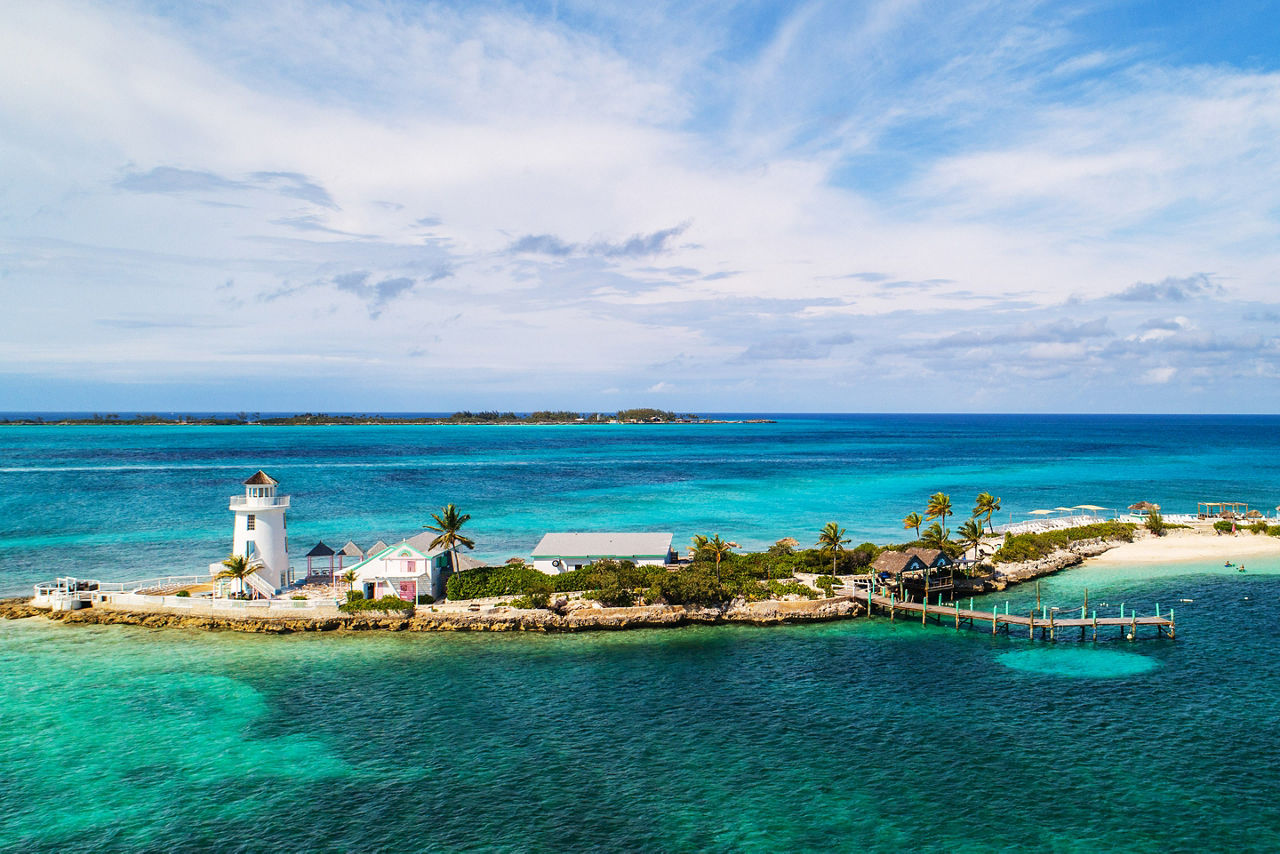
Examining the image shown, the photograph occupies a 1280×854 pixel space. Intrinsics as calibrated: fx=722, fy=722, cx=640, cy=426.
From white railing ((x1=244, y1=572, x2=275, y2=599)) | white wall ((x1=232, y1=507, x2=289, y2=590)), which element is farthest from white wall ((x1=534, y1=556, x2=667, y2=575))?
white wall ((x1=232, y1=507, x2=289, y2=590))

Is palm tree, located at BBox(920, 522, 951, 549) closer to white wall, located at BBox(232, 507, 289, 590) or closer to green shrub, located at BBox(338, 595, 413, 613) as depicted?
green shrub, located at BBox(338, 595, 413, 613)

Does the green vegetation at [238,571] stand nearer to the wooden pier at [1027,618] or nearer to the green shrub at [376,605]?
the green shrub at [376,605]

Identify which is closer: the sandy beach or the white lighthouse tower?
the white lighthouse tower

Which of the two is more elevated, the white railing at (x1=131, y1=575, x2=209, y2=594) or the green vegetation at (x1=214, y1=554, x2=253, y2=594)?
the green vegetation at (x1=214, y1=554, x2=253, y2=594)

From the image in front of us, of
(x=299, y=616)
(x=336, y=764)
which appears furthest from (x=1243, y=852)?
(x=299, y=616)

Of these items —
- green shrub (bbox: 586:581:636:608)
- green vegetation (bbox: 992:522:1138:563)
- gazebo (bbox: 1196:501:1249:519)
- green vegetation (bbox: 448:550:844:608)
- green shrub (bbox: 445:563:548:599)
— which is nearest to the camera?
green shrub (bbox: 586:581:636:608)

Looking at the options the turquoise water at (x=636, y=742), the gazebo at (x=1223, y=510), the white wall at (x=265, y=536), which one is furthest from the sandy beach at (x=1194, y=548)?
the white wall at (x=265, y=536)
